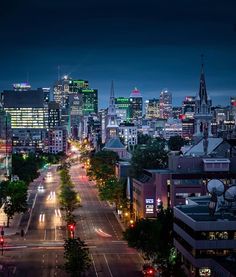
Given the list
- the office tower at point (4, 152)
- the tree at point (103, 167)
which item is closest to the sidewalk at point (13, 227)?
the office tower at point (4, 152)

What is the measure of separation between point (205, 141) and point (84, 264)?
68.2 meters

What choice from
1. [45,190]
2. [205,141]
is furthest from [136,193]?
[45,190]

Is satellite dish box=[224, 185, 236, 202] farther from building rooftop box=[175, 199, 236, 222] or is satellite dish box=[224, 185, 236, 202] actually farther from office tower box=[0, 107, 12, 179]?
office tower box=[0, 107, 12, 179]

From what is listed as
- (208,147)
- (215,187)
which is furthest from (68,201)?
(215,187)

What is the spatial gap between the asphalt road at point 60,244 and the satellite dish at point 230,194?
10.9 meters

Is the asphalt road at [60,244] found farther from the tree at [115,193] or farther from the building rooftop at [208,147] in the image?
the building rooftop at [208,147]

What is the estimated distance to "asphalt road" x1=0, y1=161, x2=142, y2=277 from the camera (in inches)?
2857

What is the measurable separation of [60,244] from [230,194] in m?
22.2

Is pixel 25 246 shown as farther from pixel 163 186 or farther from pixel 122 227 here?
pixel 163 186

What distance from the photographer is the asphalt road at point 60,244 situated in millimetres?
72562

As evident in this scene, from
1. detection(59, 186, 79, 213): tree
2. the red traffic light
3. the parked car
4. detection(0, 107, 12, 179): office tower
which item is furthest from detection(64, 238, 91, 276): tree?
detection(0, 107, 12, 179): office tower

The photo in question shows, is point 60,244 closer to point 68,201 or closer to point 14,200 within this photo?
point 14,200

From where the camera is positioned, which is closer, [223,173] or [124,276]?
[124,276]

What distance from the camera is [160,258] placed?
6975cm
